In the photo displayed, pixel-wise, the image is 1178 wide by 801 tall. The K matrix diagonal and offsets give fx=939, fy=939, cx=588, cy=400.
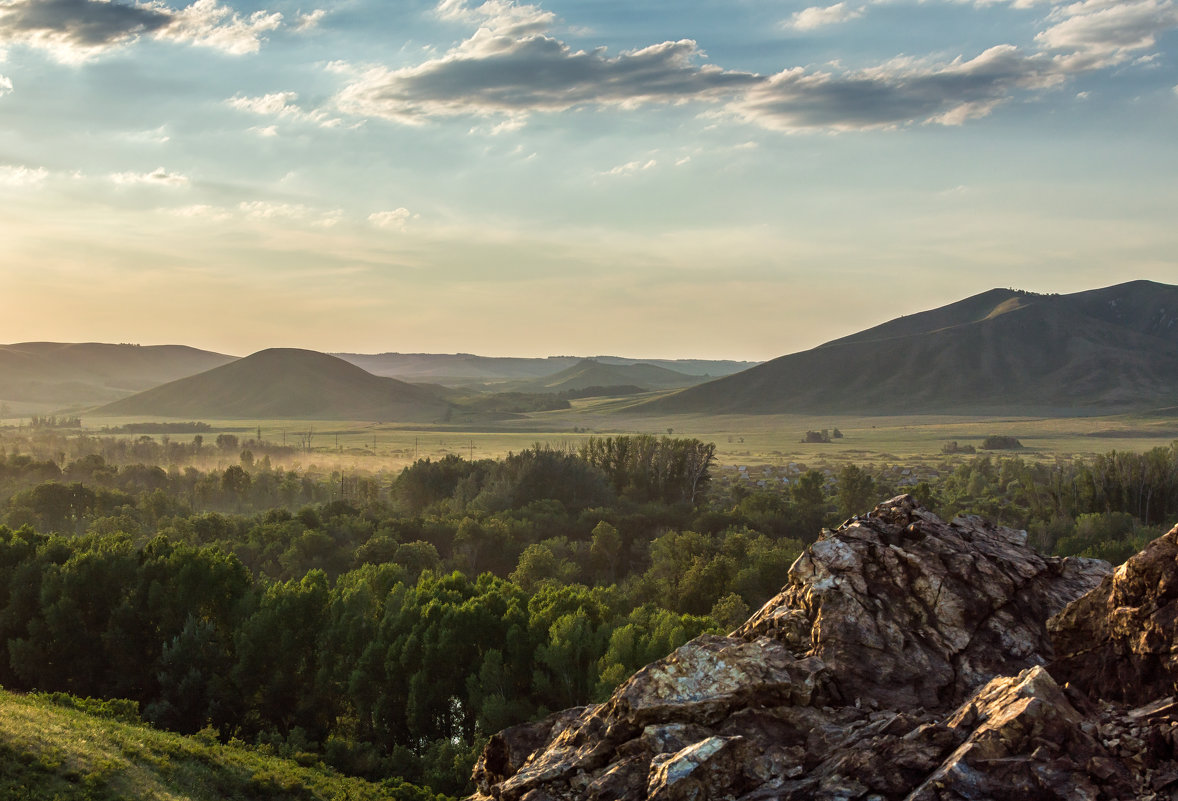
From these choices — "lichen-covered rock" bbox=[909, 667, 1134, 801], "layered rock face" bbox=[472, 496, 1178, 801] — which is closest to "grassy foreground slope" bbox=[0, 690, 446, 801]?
"layered rock face" bbox=[472, 496, 1178, 801]

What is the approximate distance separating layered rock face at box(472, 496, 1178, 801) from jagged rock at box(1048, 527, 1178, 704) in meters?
0.02

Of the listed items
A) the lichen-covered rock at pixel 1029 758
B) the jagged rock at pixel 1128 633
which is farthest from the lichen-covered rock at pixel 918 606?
the lichen-covered rock at pixel 1029 758

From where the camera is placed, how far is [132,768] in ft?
82.8

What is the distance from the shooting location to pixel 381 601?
45.2 meters

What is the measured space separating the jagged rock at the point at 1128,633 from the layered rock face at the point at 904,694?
0.02 metres

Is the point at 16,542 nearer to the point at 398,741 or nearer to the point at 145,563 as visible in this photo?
the point at 145,563

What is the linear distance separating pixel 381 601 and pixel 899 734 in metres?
37.6

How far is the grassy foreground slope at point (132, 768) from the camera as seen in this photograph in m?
23.1

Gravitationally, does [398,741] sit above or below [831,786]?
below

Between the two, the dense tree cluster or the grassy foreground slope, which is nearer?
the grassy foreground slope

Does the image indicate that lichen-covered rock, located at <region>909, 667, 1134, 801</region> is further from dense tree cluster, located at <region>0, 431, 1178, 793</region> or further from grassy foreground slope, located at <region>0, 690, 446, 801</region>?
dense tree cluster, located at <region>0, 431, 1178, 793</region>

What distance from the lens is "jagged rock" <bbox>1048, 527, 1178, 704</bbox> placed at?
10.5m

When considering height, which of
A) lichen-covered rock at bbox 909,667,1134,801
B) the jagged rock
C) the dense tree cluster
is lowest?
the dense tree cluster

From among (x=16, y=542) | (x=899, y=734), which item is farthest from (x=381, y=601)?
(x=899, y=734)
